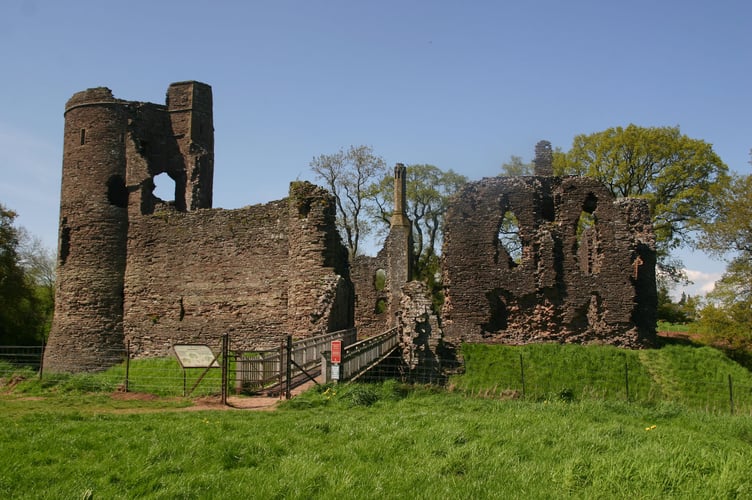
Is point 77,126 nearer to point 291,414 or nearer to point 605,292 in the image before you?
point 291,414

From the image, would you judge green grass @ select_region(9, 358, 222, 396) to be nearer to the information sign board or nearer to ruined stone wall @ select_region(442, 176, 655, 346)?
the information sign board

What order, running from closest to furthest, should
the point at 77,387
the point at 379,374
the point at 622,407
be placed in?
the point at 622,407 → the point at 77,387 → the point at 379,374

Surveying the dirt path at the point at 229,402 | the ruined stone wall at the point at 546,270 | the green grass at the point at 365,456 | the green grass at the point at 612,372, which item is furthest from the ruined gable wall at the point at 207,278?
the green grass at the point at 365,456

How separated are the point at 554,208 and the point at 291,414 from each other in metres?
15.9

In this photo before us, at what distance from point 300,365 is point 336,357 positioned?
7.16ft

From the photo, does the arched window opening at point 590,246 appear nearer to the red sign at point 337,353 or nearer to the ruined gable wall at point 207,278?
the ruined gable wall at point 207,278

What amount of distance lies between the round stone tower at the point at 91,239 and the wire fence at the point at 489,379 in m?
1.03

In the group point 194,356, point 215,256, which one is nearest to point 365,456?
point 194,356

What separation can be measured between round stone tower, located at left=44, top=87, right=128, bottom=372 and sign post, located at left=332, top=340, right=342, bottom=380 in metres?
11.7

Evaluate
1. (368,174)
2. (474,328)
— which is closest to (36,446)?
(474,328)

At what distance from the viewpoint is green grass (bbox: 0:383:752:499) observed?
21.1 ft

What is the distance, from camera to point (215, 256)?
20438 mm

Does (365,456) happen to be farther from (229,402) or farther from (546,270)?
(546,270)

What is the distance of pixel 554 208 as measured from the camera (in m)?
23.4
